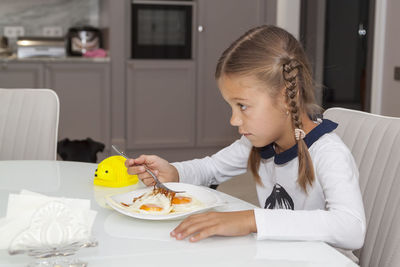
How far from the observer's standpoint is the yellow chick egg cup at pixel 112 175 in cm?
129

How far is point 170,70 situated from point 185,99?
10.4 inches

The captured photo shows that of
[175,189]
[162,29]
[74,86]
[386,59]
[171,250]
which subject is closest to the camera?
[171,250]

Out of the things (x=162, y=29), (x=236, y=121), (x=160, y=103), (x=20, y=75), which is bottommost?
(x=160, y=103)

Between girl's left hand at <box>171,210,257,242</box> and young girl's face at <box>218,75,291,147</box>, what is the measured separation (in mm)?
298

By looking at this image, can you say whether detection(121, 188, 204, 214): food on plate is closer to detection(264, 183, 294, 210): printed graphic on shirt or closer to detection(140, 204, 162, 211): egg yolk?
detection(140, 204, 162, 211): egg yolk

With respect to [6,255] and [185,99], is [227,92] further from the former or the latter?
[185,99]

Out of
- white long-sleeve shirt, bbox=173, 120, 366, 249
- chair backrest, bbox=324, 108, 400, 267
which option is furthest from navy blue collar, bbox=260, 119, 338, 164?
chair backrest, bbox=324, 108, 400, 267

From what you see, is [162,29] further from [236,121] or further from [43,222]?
[43,222]

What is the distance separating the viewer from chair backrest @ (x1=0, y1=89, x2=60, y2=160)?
6.60ft

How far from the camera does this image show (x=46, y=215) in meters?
0.78

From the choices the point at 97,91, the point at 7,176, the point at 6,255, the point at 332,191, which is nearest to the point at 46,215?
the point at 6,255

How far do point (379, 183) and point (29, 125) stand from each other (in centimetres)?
126

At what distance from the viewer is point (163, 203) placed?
3.49 feet

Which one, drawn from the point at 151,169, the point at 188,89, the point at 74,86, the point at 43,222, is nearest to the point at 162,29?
the point at 188,89
